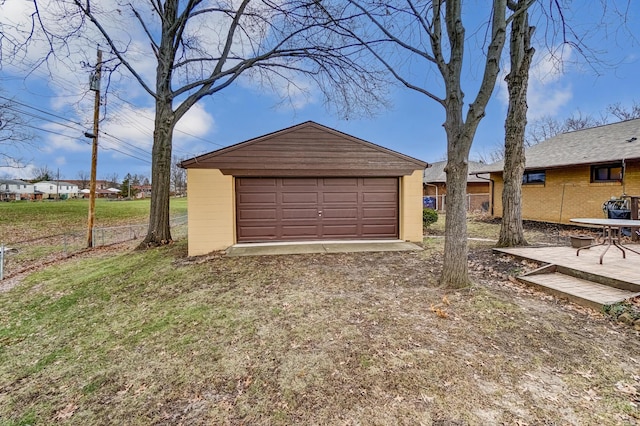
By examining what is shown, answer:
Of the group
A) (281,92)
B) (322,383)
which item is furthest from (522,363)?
(281,92)

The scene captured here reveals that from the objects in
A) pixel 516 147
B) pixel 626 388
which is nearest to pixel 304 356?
pixel 626 388

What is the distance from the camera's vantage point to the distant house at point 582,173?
33.7 ft

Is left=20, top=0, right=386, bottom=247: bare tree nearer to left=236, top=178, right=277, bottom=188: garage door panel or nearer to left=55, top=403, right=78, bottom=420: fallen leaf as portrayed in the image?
left=236, top=178, right=277, bottom=188: garage door panel

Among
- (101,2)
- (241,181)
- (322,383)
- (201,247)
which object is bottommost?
(322,383)

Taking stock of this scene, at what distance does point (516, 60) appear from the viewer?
793cm

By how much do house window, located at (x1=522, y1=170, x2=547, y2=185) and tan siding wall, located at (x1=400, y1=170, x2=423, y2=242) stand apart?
24.8 ft

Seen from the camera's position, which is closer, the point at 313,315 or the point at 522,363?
the point at 522,363

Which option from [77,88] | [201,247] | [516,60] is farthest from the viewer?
[77,88]

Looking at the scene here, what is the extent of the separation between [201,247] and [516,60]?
10.00 m

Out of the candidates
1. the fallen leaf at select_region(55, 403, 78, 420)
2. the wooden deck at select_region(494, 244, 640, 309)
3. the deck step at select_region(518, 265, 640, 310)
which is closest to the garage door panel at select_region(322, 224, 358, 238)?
the wooden deck at select_region(494, 244, 640, 309)

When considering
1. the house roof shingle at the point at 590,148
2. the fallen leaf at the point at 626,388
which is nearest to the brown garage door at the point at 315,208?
the fallen leaf at the point at 626,388

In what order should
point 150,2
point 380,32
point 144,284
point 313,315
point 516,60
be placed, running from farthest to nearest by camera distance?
point 150,2
point 516,60
point 380,32
point 144,284
point 313,315

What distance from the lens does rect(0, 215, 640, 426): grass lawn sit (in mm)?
2531

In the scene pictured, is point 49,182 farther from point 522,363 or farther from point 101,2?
point 522,363
